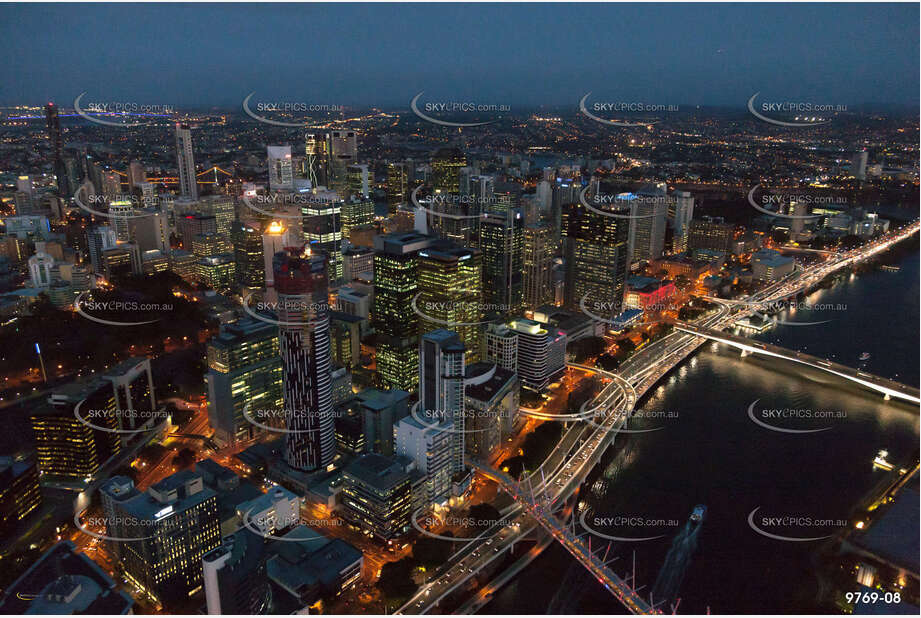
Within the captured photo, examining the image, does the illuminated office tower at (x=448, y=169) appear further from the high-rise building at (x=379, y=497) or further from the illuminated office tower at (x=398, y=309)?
the high-rise building at (x=379, y=497)

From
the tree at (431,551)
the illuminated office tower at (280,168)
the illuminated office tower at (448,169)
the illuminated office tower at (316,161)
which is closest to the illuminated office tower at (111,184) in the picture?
the illuminated office tower at (280,168)

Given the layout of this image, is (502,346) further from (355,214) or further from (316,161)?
(316,161)

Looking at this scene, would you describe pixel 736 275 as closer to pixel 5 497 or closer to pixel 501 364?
pixel 501 364

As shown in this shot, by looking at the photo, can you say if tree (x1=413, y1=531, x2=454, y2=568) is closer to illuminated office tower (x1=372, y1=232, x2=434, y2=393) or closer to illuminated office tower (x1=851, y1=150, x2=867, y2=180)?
illuminated office tower (x1=372, y1=232, x2=434, y2=393)

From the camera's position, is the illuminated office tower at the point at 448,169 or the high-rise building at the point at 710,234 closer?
the high-rise building at the point at 710,234

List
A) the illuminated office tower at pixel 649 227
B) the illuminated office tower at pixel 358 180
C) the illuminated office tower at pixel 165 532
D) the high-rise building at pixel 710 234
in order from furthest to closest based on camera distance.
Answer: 1. the illuminated office tower at pixel 358 180
2. the high-rise building at pixel 710 234
3. the illuminated office tower at pixel 649 227
4. the illuminated office tower at pixel 165 532

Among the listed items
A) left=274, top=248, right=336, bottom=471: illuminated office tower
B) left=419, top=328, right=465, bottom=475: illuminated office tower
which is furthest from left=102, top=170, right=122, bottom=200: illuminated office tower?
left=419, top=328, right=465, bottom=475: illuminated office tower
